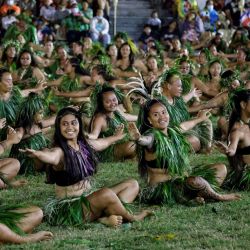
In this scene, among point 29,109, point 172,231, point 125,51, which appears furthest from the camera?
point 125,51

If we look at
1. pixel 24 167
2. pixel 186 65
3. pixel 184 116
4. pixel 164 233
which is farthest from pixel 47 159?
pixel 186 65

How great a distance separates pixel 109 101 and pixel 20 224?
6.89 ft

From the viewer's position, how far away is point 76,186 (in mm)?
4609

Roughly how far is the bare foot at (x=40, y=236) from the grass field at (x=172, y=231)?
1.6 inches

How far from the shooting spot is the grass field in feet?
13.1

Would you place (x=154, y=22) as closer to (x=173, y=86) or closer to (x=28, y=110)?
(x=173, y=86)

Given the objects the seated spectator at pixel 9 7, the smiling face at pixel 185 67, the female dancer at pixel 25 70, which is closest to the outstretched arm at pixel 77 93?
the female dancer at pixel 25 70

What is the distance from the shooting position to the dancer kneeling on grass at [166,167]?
4867mm

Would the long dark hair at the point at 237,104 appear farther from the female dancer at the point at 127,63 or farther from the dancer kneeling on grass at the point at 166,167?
the female dancer at the point at 127,63

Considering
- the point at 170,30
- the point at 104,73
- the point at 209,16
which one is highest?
the point at 209,16

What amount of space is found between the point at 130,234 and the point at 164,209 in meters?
0.58

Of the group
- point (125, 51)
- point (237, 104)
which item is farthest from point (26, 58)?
point (237, 104)

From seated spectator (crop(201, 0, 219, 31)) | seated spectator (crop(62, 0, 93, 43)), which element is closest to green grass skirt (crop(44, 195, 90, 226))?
seated spectator (crop(62, 0, 93, 43))

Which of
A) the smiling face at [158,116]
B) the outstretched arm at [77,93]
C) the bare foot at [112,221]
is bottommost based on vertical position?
the bare foot at [112,221]
